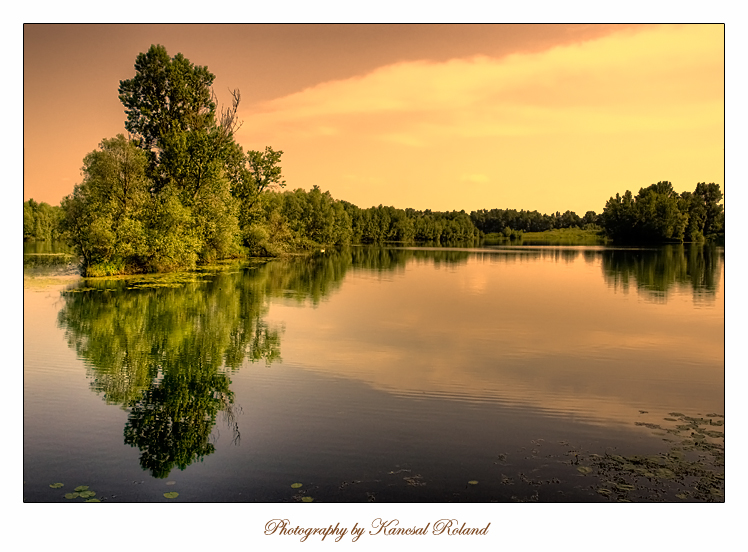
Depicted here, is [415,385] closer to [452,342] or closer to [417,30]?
[452,342]

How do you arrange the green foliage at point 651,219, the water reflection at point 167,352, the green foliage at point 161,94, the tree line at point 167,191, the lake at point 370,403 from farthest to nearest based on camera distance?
the green foliage at point 651,219, the green foliage at point 161,94, the tree line at point 167,191, the water reflection at point 167,352, the lake at point 370,403

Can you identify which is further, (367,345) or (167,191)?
(167,191)

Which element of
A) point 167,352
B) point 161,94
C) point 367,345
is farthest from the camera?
point 161,94

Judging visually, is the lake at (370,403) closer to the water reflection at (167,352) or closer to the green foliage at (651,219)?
the water reflection at (167,352)

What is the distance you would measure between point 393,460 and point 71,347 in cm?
1233

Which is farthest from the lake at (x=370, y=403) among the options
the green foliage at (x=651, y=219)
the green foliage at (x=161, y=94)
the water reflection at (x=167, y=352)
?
the green foliage at (x=651, y=219)

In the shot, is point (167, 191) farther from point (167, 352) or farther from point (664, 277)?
point (664, 277)

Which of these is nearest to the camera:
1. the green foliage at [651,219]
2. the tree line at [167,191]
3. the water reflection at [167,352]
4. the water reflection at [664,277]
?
the water reflection at [167,352]

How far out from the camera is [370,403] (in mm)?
12430

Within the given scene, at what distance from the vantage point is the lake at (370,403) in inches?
352

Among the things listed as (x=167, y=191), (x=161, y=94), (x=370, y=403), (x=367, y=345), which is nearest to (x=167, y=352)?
(x=367, y=345)

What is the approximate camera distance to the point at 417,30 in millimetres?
16344

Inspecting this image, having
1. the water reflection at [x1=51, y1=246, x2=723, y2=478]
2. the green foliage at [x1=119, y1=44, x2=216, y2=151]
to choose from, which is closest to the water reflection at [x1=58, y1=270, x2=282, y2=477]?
the water reflection at [x1=51, y1=246, x2=723, y2=478]
